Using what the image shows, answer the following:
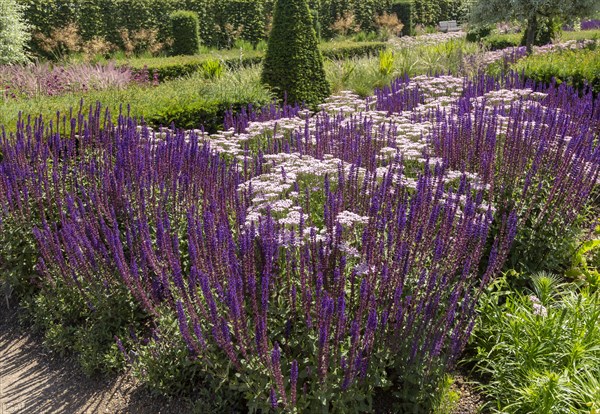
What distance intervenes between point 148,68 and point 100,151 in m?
9.27

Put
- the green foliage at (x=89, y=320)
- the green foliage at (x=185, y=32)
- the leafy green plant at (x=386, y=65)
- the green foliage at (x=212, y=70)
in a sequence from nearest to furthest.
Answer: the green foliage at (x=89, y=320)
the green foliage at (x=212, y=70)
the leafy green plant at (x=386, y=65)
the green foliage at (x=185, y=32)

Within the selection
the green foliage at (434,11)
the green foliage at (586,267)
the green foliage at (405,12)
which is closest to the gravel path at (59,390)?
the green foliage at (586,267)

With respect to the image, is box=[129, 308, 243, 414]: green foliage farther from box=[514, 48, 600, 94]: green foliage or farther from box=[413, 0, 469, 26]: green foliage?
box=[413, 0, 469, 26]: green foliage

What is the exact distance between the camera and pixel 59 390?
A: 3.62 meters

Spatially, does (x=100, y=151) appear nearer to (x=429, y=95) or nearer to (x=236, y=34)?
(x=429, y=95)

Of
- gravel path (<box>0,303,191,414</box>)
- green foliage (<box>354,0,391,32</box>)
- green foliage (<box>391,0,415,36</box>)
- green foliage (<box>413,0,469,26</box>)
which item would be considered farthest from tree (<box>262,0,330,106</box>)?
green foliage (<box>413,0,469,26</box>)

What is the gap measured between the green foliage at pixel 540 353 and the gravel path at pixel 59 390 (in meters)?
2.03

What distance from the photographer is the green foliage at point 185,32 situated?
63.3 feet

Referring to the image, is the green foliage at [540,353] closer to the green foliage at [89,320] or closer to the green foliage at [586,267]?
the green foliage at [586,267]

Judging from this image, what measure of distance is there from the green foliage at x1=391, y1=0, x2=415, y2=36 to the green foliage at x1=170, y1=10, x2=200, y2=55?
14650mm

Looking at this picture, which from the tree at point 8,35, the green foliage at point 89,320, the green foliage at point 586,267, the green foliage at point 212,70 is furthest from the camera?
the tree at point 8,35

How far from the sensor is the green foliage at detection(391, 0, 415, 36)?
29.9 metres

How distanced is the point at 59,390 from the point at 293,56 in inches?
309

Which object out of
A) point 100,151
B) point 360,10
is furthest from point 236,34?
point 100,151
